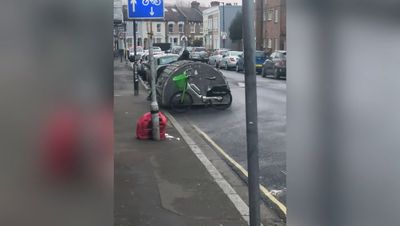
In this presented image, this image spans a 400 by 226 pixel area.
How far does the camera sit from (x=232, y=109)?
15055 millimetres

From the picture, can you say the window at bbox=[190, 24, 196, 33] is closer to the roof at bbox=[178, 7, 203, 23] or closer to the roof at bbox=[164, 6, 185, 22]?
the roof at bbox=[178, 7, 203, 23]

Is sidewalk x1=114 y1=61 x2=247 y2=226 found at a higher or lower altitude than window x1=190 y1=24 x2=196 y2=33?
lower

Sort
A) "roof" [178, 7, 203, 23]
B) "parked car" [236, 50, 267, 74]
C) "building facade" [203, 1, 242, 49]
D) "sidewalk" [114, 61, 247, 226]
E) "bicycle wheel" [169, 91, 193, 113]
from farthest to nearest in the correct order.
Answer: "roof" [178, 7, 203, 23] < "building facade" [203, 1, 242, 49] < "parked car" [236, 50, 267, 74] < "bicycle wheel" [169, 91, 193, 113] < "sidewalk" [114, 61, 247, 226]

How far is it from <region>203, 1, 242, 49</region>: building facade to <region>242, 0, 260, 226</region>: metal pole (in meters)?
66.9

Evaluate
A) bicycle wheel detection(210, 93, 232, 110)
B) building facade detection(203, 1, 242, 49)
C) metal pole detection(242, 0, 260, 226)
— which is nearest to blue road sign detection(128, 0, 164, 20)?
bicycle wheel detection(210, 93, 232, 110)

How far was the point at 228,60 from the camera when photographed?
38.5m

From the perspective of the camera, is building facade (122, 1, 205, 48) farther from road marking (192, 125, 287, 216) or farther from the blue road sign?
the blue road sign

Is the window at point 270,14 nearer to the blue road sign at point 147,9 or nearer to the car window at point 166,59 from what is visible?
the car window at point 166,59

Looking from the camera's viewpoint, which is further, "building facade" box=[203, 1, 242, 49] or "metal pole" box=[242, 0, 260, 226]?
"building facade" box=[203, 1, 242, 49]

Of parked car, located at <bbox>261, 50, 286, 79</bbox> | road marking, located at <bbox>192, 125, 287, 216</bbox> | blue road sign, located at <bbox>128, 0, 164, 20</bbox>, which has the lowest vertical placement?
Answer: road marking, located at <bbox>192, 125, 287, 216</bbox>

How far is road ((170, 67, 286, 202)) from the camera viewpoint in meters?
7.52

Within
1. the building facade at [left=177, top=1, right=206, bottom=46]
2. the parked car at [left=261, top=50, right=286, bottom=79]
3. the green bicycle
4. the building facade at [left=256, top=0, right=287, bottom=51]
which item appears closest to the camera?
the green bicycle
